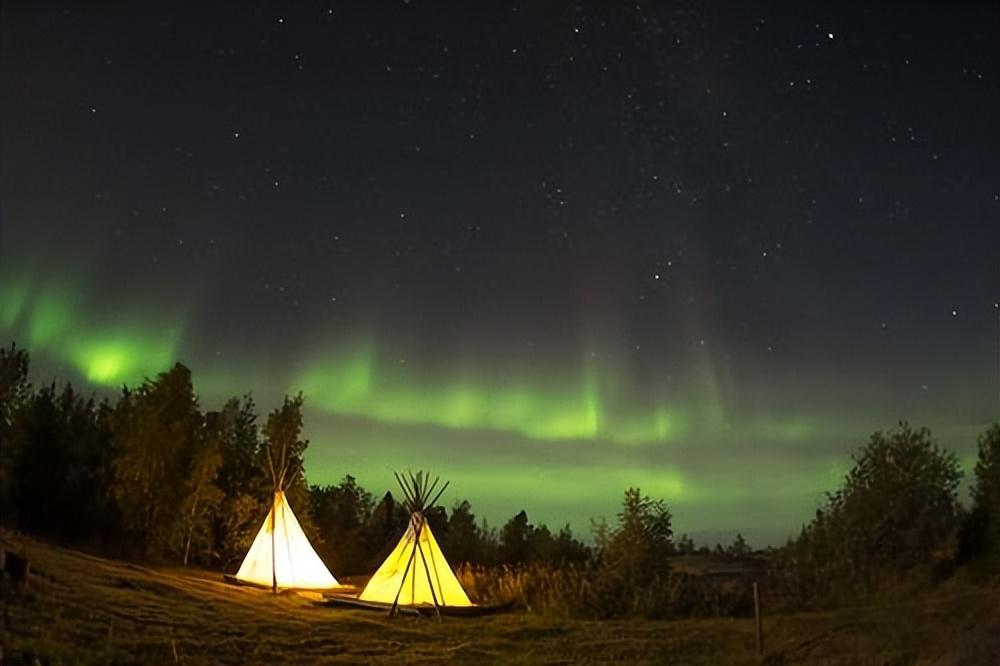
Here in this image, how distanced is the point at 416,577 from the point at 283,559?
3937 millimetres

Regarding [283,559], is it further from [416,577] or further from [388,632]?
[388,632]

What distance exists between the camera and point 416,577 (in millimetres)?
18578

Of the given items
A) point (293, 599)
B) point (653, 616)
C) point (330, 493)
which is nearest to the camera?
point (653, 616)

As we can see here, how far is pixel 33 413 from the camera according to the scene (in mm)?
22297

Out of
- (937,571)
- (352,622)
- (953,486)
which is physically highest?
(953,486)

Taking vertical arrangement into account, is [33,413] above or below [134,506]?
above

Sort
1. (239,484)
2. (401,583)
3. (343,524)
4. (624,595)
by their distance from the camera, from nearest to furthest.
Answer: (624,595) → (401,583) → (239,484) → (343,524)

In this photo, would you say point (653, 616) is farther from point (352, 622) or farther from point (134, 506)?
point (134, 506)

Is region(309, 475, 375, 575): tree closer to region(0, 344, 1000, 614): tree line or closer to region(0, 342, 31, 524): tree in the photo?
region(0, 344, 1000, 614): tree line

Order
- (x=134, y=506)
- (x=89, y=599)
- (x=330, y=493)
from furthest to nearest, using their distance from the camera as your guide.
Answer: (x=330, y=493), (x=134, y=506), (x=89, y=599)

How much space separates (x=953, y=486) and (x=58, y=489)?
60.3 feet

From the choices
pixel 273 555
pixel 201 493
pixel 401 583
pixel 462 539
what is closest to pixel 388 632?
pixel 401 583

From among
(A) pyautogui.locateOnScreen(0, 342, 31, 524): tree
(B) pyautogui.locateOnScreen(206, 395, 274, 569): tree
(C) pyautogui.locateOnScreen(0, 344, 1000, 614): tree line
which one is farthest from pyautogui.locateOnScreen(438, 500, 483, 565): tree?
(A) pyautogui.locateOnScreen(0, 342, 31, 524): tree

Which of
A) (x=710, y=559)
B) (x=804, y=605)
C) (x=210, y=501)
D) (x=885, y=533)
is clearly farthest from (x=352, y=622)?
(x=710, y=559)
